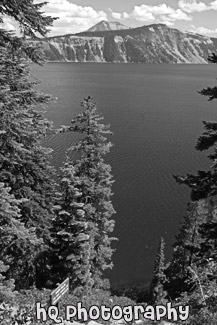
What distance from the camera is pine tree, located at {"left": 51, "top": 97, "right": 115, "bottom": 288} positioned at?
19469 millimetres

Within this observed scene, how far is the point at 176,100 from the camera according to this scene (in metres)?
134

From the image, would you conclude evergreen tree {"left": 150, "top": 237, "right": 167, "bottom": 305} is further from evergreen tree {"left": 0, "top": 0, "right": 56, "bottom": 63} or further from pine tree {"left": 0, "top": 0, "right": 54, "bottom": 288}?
evergreen tree {"left": 0, "top": 0, "right": 56, "bottom": 63}

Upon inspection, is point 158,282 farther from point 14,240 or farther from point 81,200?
point 14,240

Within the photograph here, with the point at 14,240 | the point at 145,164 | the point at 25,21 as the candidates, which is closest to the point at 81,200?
the point at 14,240

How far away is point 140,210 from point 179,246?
19.5 m

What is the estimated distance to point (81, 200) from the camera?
68.2ft

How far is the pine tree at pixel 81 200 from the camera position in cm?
1947

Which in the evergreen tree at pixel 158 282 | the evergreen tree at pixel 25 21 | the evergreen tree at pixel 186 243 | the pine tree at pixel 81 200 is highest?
the evergreen tree at pixel 25 21

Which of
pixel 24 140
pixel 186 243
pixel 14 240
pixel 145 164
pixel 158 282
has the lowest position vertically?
pixel 158 282

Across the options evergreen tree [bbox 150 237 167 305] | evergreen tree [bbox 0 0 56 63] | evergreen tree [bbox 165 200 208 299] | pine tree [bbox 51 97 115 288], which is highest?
evergreen tree [bbox 0 0 56 63]

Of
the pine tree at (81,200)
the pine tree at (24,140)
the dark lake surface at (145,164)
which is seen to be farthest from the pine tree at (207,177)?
the dark lake surface at (145,164)

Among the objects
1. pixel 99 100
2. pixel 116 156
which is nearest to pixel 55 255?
pixel 116 156

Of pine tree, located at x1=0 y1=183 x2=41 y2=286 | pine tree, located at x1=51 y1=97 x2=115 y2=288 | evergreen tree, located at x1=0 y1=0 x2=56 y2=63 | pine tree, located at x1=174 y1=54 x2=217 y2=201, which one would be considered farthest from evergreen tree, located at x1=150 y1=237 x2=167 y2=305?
evergreen tree, located at x1=0 y1=0 x2=56 y2=63

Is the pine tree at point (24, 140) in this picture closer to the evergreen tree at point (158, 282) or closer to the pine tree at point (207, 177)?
the pine tree at point (207, 177)
